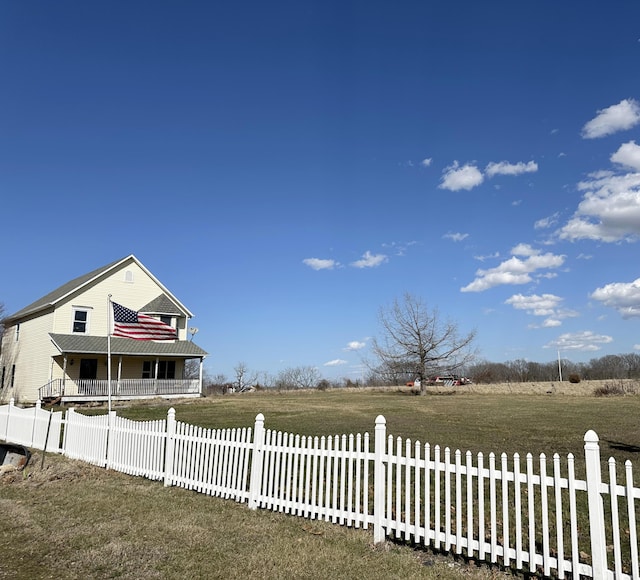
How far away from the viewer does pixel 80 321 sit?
3231 centimetres

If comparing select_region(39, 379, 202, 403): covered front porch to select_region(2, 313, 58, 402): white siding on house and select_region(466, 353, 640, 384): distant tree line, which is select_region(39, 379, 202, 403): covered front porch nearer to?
select_region(2, 313, 58, 402): white siding on house

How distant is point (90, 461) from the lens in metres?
10.8

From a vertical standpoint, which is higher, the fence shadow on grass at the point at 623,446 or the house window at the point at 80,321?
the house window at the point at 80,321

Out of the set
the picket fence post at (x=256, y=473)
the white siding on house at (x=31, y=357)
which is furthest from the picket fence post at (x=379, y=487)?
the white siding on house at (x=31, y=357)

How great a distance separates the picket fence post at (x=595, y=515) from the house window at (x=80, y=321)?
32870mm

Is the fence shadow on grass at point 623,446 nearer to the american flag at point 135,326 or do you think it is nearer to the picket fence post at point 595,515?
the picket fence post at point 595,515

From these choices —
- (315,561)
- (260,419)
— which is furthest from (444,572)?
(260,419)

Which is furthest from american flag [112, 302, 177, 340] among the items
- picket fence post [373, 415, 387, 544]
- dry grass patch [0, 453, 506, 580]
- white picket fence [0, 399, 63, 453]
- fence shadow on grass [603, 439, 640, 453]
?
fence shadow on grass [603, 439, 640, 453]

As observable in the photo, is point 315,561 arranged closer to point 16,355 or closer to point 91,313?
point 91,313

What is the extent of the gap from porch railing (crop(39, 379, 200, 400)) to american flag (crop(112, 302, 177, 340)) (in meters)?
17.5

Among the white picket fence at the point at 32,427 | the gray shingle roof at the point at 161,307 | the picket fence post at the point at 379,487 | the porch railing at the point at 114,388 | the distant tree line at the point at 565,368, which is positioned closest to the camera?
the picket fence post at the point at 379,487

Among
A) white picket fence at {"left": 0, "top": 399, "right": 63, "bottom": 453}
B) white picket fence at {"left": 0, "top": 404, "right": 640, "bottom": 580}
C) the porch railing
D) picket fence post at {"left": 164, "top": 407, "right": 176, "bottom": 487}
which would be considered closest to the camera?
white picket fence at {"left": 0, "top": 404, "right": 640, "bottom": 580}

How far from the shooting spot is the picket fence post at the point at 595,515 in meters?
4.29

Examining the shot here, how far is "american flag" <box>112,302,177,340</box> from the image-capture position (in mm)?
13383
